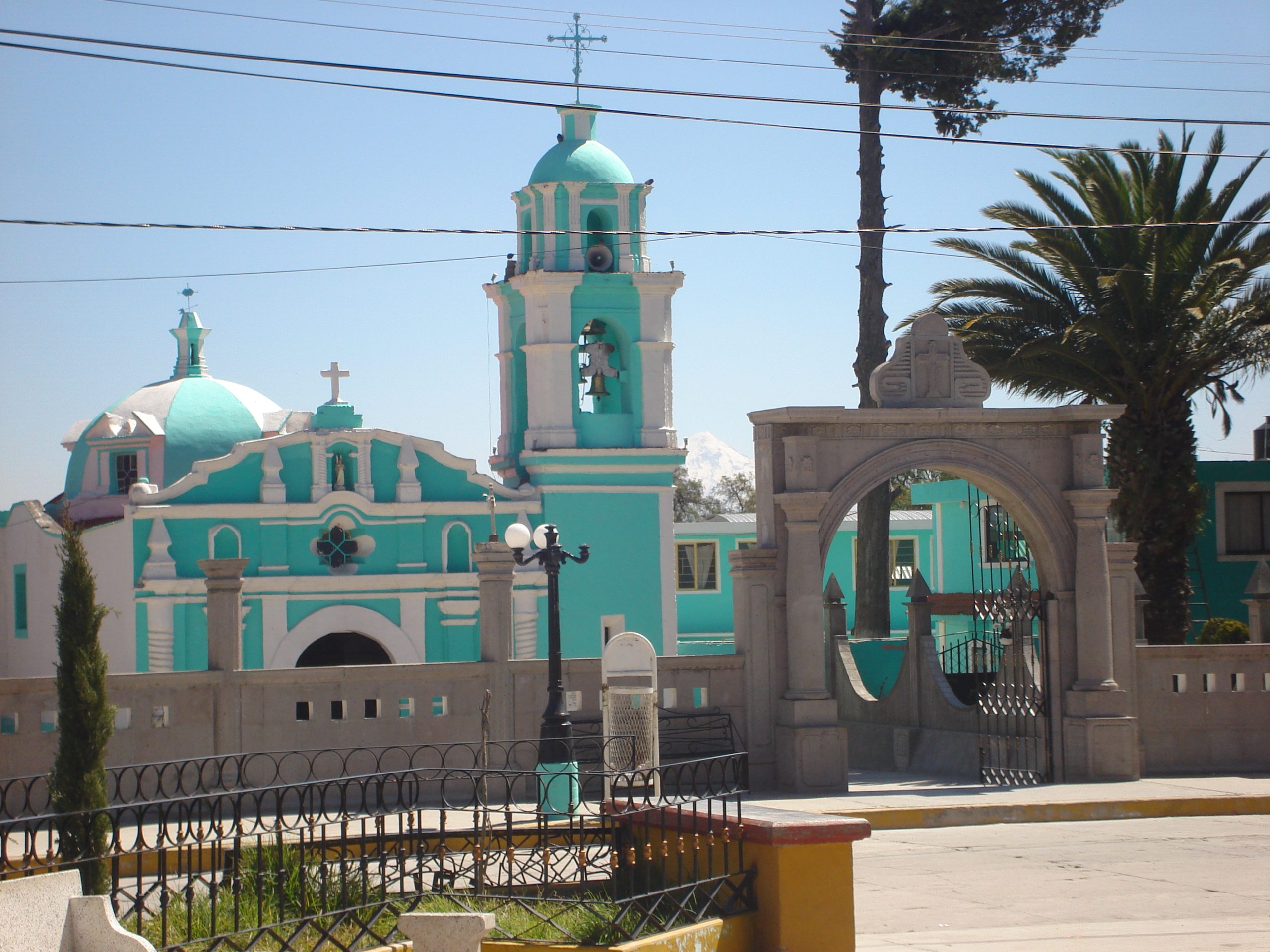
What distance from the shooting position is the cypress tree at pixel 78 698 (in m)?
9.40

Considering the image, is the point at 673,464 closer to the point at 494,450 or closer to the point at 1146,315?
the point at 494,450

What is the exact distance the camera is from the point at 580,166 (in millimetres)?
35000

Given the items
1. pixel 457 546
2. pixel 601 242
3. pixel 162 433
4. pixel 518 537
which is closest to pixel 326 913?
pixel 518 537

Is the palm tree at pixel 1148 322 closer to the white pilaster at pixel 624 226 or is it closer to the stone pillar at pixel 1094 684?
the stone pillar at pixel 1094 684

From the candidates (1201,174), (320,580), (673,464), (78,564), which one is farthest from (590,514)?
(78,564)

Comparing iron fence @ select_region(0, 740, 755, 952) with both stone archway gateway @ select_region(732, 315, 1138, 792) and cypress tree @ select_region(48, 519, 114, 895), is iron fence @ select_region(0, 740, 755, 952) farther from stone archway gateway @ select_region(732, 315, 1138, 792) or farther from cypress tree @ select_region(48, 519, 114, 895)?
stone archway gateway @ select_region(732, 315, 1138, 792)

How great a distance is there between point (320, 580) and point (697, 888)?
25358 mm

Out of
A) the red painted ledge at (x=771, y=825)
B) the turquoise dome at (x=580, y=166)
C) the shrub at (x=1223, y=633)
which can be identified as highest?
the turquoise dome at (x=580, y=166)

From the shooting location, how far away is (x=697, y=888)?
8719mm

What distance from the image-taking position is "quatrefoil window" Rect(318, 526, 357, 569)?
33.6m

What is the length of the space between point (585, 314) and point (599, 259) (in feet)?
4.24

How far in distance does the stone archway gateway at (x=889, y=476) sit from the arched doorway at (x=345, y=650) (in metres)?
17.9

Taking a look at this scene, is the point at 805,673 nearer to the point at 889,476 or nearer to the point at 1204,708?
the point at 889,476

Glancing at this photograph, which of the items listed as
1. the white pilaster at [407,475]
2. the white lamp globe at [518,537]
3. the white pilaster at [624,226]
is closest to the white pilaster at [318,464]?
the white pilaster at [407,475]
